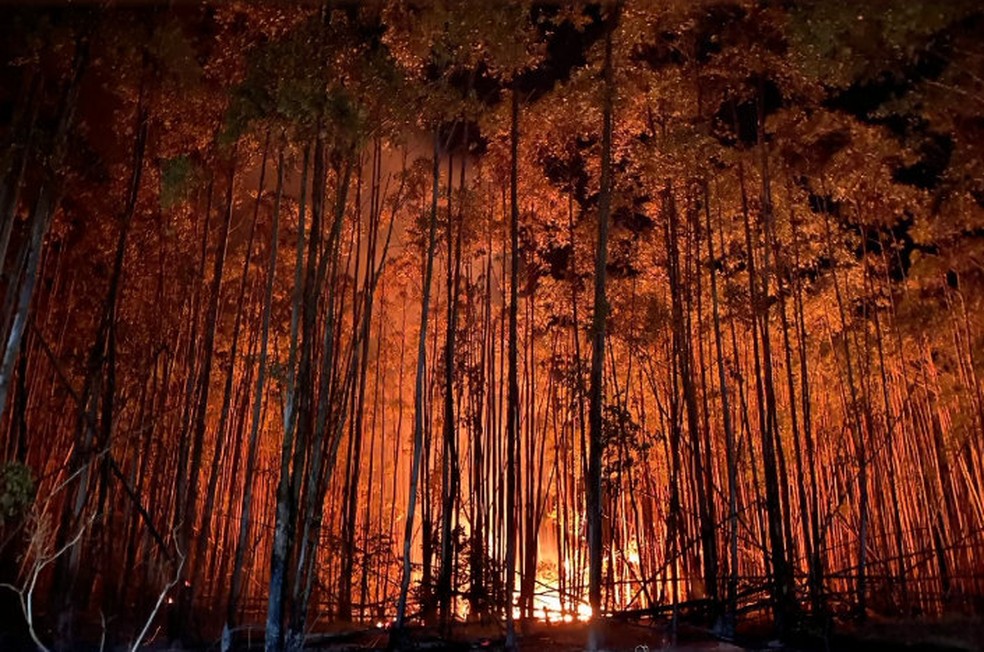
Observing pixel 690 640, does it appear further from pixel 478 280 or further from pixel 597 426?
pixel 478 280

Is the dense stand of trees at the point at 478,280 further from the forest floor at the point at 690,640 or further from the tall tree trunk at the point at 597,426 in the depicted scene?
the forest floor at the point at 690,640

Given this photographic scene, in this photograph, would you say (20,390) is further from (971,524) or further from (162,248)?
Answer: (971,524)

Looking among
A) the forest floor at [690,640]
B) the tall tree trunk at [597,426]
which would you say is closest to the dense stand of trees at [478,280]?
the tall tree trunk at [597,426]

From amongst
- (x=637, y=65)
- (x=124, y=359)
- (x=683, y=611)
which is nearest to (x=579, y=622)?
(x=683, y=611)

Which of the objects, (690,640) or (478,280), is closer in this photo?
(690,640)

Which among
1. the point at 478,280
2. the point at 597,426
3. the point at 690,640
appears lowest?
the point at 690,640

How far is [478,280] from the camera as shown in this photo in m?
8.43

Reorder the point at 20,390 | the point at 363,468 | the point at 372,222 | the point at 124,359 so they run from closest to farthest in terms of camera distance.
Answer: the point at 20,390 → the point at 372,222 → the point at 124,359 → the point at 363,468

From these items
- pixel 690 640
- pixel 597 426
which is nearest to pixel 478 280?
pixel 597 426

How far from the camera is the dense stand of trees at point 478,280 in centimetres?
452

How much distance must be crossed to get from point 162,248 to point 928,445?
8.45 meters

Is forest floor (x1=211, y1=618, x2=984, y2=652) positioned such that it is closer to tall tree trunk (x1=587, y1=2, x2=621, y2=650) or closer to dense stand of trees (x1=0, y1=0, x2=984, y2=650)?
dense stand of trees (x1=0, y1=0, x2=984, y2=650)

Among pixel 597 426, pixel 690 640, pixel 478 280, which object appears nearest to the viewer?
pixel 597 426

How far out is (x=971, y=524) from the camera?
7422 mm
